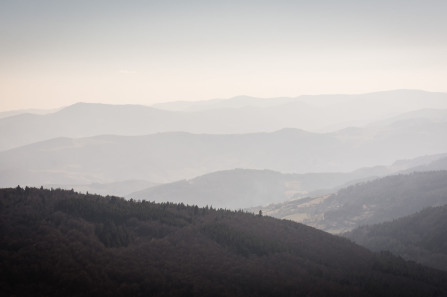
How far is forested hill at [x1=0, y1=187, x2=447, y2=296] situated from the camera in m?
78.9

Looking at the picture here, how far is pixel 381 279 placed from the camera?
131125 millimetres

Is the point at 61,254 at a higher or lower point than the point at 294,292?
higher

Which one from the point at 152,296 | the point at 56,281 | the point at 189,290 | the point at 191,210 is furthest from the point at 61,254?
the point at 191,210

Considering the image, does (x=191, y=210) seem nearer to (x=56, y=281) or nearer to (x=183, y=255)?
(x=183, y=255)

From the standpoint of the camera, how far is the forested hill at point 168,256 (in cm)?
7894

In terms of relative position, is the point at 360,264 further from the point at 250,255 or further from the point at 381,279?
the point at 250,255

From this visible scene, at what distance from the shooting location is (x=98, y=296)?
241ft

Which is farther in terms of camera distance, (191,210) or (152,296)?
(191,210)

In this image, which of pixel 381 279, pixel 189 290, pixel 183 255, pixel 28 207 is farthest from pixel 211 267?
pixel 381 279

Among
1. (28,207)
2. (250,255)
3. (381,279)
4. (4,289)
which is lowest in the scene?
(381,279)

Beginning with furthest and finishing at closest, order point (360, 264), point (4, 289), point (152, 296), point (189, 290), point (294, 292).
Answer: point (360, 264), point (294, 292), point (189, 290), point (152, 296), point (4, 289)

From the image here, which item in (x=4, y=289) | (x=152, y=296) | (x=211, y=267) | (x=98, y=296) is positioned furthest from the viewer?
(x=211, y=267)

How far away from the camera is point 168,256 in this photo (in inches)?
4250

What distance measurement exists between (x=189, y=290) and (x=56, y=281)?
2657cm
